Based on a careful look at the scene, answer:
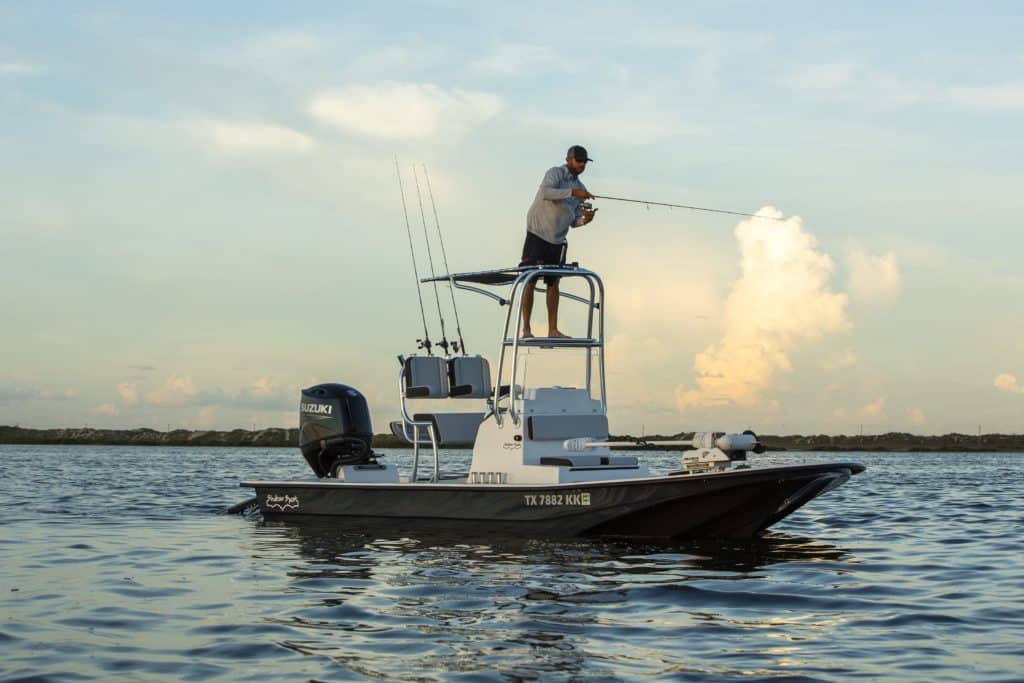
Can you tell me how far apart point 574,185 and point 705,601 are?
6.11 metres

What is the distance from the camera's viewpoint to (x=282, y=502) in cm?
1617

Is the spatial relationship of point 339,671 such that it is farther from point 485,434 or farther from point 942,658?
point 485,434

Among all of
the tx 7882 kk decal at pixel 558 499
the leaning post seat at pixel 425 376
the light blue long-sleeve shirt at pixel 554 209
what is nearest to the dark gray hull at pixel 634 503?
the tx 7882 kk decal at pixel 558 499

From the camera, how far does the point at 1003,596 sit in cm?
1021

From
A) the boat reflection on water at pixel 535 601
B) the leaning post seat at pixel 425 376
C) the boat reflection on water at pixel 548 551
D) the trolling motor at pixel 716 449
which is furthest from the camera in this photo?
the leaning post seat at pixel 425 376

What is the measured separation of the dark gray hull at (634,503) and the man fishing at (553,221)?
81.1 inches

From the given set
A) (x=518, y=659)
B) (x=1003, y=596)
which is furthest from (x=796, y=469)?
(x=518, y=659)

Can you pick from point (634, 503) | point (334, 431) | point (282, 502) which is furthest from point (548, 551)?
point (282, 502)

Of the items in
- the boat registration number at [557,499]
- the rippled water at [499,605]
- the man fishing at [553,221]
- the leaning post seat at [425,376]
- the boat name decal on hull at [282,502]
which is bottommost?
the rippled water at [499,605]

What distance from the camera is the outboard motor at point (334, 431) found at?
636 inches

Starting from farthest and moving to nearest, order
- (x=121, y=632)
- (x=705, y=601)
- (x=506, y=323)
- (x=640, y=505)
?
(x=506, y=323) → (x=640, y=505) → (x=705, y=601) → (x=121, y=632)

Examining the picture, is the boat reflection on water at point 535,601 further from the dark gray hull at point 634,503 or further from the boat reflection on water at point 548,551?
the dark gray hull at point 634,503

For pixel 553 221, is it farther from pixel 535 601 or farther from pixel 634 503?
pixel 535 601

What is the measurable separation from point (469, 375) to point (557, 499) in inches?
100
